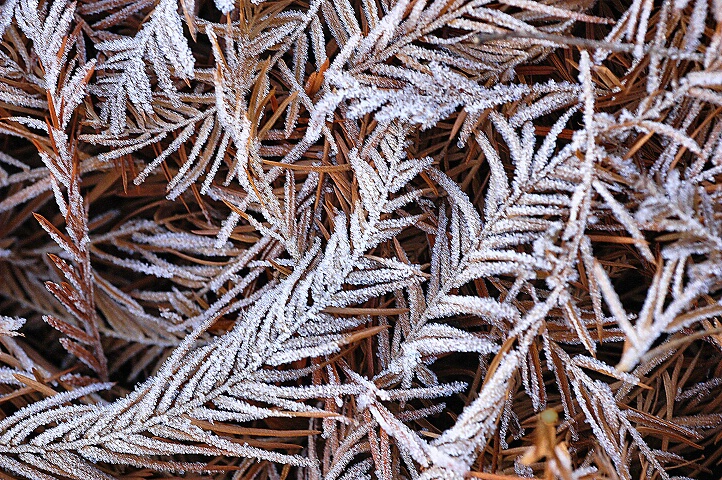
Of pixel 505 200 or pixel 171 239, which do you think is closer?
pixel 505 200

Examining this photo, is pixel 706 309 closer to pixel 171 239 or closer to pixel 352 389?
pixel 352 389

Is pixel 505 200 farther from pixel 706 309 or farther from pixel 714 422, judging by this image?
pixel 714 422

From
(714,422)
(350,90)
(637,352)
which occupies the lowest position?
(714,422)

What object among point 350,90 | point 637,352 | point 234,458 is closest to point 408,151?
point 350,90

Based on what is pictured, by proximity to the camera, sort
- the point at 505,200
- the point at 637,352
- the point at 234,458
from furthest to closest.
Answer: the point at 234,458, the point at 505,200, the point at 637,352

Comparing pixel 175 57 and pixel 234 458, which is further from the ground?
pixel 175 57

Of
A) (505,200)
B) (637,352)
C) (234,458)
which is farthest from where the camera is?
(234,458)
